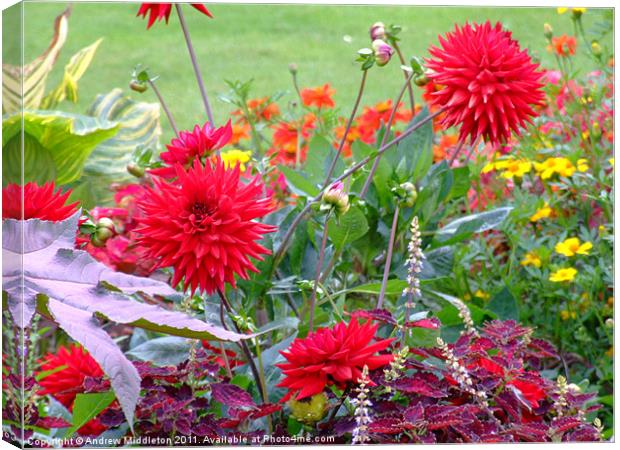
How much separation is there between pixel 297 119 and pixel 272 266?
2.71 ft

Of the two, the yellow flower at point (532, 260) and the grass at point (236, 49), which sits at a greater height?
the grass at point (236, 49)

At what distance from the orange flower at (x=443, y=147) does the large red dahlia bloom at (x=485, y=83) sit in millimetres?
702

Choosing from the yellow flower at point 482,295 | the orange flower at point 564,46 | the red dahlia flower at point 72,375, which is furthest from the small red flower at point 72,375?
the orange flower at point 564,46

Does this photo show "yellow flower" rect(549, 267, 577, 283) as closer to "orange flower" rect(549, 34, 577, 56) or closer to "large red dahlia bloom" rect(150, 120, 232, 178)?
"orange flower" rect(549, 34, 577, 56)

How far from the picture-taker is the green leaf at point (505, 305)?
1.39 m

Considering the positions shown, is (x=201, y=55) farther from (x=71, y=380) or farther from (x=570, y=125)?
(x=71, y=380)

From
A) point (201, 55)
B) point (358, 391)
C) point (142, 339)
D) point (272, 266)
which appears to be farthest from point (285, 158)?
point (358, 391)

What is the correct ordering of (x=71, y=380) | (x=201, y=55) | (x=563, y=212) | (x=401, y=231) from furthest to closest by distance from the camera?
(x=201, y=55), (x=563, y=212), (x=401, y=231), (x=71, y=380)

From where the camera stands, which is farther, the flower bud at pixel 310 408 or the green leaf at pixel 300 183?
the green leaf at pixel 300 183

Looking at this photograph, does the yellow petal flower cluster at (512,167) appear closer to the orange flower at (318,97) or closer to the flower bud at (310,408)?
the orange flower at (318,97)

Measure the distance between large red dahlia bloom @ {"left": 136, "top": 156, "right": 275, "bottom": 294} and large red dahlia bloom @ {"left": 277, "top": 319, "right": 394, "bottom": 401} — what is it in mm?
116

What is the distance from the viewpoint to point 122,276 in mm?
1071

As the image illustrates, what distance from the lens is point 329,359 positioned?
110 cm

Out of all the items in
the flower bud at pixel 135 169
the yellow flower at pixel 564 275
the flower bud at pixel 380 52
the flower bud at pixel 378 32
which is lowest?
the yellow flower at pixel 564 275
